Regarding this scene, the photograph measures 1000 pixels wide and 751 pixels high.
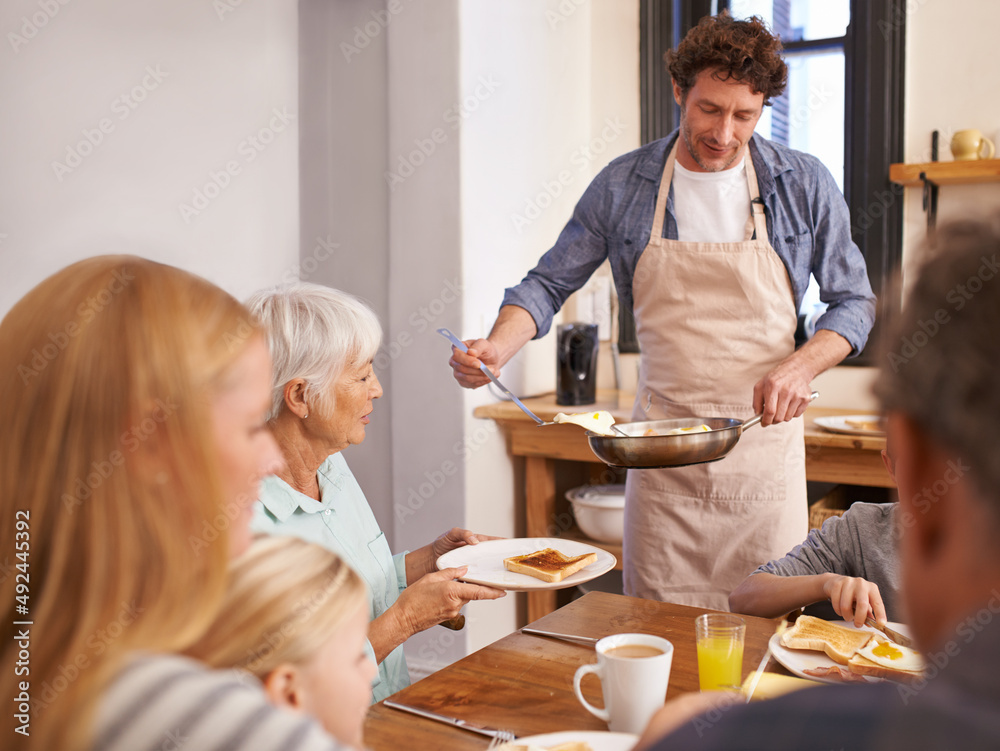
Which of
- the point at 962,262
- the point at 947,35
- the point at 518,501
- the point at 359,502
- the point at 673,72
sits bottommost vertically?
the point at 518,501

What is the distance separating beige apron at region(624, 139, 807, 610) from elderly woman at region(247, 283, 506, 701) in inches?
22.8

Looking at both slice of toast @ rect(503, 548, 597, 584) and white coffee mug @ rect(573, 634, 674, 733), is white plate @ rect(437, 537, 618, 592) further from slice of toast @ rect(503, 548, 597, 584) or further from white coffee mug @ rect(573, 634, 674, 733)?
white coffee mug @ rect(573, 634, 674, 733)

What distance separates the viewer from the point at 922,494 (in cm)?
46

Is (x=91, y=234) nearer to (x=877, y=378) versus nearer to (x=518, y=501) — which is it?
(x=518, y=501)

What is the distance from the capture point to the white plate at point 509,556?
4.46ft

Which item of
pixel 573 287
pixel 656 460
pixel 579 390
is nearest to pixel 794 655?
pixel 656 460

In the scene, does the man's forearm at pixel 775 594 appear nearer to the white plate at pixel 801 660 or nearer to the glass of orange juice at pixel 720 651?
the white plate at pixel 801 660

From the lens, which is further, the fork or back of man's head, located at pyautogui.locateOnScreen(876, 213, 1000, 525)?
the fork

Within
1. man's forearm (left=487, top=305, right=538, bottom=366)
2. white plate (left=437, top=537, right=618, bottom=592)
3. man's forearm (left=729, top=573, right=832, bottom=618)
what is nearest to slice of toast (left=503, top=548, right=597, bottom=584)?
white plate (left=437, top=537, right=618, bottom=592)

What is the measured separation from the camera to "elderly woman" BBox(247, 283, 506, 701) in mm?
1474

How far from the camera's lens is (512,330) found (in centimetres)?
206

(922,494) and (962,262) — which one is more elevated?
(962,262)

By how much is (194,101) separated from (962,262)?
2209 mm

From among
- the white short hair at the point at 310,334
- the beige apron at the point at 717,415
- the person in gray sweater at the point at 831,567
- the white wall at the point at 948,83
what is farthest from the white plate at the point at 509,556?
the white wall at the point at 948,83
